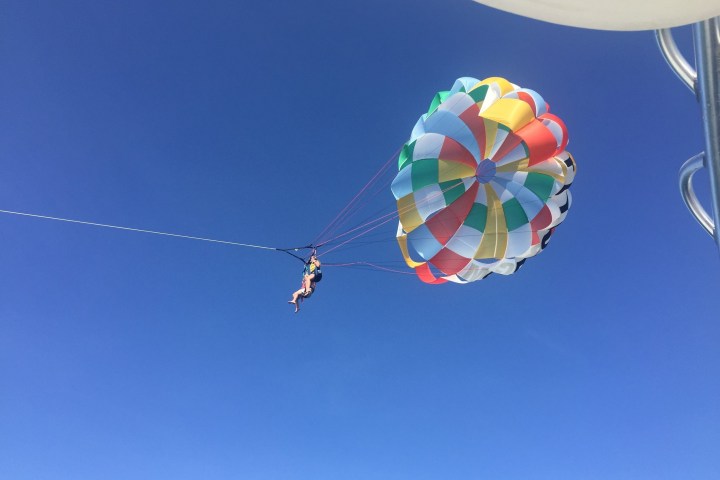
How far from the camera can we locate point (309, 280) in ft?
33.3

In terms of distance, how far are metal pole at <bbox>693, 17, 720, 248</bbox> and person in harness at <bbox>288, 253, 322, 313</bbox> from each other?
7706 millimetres

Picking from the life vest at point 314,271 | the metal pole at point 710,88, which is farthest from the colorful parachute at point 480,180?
the metal pole at point 710,88

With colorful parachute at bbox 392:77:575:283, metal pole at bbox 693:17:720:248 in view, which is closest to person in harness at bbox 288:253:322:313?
colorful parachute at bbox 392:77:575:283

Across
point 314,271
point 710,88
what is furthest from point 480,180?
point 710,88

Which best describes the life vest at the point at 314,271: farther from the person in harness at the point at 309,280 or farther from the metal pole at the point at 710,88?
the metal pole at the point at 710,88

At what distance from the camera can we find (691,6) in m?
1.95

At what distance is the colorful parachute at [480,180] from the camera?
10.0 m

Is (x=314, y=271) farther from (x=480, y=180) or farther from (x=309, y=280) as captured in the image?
(x=480, y=180)

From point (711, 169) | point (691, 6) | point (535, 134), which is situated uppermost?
point (535, 134)

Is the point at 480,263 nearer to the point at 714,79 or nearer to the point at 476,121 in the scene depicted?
the point at 476,121

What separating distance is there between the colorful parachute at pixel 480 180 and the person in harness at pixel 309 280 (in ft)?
6.44

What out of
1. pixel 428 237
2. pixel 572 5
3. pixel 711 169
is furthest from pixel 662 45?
pixel 428 237

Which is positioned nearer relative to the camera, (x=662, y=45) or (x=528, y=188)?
(x=662, y=45)

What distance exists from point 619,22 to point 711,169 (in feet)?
4.99
